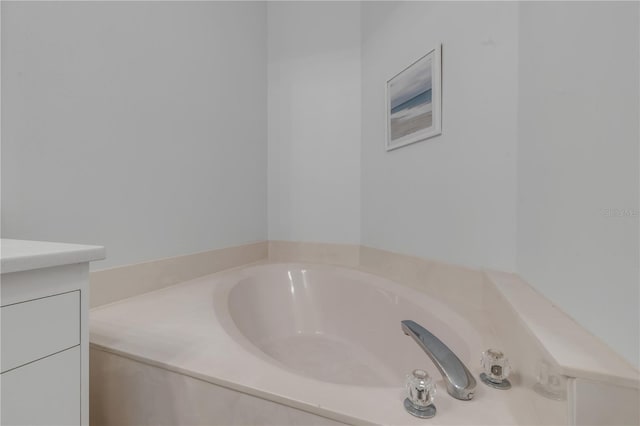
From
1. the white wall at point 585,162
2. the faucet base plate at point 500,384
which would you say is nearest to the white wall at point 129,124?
the faucet base plate at point 500,384

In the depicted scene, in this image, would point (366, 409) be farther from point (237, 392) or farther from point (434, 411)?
point (237, 392)

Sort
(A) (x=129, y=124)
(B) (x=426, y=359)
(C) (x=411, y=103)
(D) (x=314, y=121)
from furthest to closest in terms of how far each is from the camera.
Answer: (D) (x=314, y=121)
(C) (x=411, y=103)
(A) (x=129, y=124)
(B) (x=426, y=359)

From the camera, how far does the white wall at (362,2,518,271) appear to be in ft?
3.41

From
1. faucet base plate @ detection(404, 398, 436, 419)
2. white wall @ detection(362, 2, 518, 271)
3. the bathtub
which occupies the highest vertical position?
white wall @ detection(362, 2, 518, 271)

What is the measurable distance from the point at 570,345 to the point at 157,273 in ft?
4.50

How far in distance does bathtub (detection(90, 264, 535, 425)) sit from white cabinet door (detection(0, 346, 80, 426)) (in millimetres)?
204

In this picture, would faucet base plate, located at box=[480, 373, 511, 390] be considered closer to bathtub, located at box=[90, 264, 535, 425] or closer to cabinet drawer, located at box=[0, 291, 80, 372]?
bathtub, located at box=[90, 264, 535, 425]

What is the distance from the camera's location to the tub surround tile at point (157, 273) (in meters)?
1.08

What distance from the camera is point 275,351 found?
4.71ft

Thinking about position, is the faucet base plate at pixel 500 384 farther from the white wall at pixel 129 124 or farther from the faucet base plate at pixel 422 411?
the white wall at pixel 129 124

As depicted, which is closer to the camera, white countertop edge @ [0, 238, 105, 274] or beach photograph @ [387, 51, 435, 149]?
white countertop edge @ [0, 238, 105, 274]

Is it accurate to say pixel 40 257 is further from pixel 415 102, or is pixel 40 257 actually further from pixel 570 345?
pixel 415 102

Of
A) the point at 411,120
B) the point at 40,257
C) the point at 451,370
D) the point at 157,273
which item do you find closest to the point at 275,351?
the point at 157,273

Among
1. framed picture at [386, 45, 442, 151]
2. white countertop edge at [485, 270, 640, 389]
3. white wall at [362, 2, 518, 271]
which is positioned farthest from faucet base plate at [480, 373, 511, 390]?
framed picture at [386, 45, 442, 151]
